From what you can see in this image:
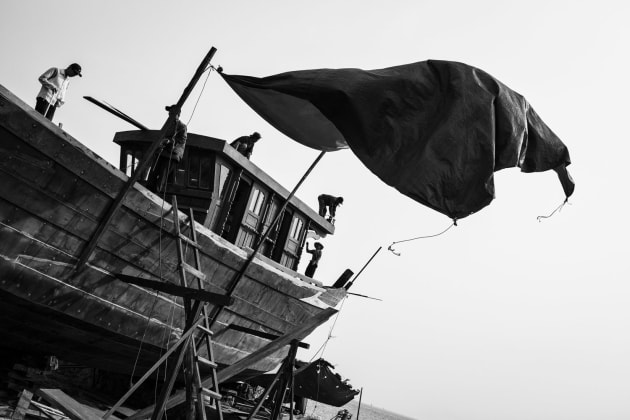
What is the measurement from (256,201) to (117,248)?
10.4 ft

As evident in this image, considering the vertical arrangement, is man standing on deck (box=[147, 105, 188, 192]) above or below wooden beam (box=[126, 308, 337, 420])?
above

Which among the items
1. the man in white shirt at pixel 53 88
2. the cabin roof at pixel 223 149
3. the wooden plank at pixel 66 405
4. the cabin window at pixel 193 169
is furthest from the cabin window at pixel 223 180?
the wooden plank at pixel 66 405

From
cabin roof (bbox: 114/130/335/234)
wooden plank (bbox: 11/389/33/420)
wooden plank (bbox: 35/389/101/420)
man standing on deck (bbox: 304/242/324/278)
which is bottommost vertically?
wooden plank (bbox: 11/389/33/420)

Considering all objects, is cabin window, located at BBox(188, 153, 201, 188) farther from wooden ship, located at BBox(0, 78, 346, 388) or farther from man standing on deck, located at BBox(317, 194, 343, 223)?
man standing on deck, located at BBox(317, 194, 343, 223)

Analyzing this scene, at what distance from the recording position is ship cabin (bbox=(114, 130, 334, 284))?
825 centimetres

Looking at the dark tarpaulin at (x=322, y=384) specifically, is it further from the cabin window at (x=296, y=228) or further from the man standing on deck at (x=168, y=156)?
the man standing on deck at (x=168, y=156)

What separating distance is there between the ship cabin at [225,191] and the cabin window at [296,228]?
0.09 metres

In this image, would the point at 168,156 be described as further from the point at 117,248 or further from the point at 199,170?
the point at 117,248

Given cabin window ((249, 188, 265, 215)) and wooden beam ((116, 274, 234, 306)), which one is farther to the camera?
cabin window ((249, 188, 265, 215))

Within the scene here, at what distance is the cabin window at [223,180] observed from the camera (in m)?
8.42

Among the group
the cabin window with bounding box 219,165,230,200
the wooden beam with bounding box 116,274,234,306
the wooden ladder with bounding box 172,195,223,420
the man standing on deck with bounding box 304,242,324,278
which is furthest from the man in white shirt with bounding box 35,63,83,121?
the man standing on deck with bounding box 304,242,324,278

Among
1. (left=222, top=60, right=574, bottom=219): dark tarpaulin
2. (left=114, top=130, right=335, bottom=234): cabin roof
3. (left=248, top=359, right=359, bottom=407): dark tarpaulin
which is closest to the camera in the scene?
(left=222, top=60, right=574, bottom=219): dark tarpaulin

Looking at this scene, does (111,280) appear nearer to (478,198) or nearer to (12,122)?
(12,122)

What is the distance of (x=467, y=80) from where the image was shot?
16.5ft
